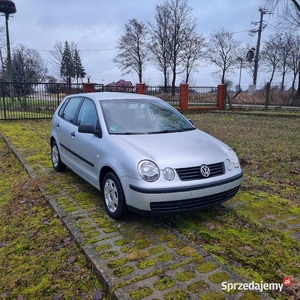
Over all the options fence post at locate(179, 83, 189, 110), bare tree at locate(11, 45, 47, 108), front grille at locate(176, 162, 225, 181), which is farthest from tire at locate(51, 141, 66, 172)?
fence post at locate(179, 83, 189, 110)

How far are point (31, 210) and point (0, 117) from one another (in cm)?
1252

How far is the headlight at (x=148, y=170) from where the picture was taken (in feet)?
9.81

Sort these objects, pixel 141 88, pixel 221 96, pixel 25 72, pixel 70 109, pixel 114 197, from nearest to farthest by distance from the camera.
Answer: pixel 114 197, pixel 70 109, pixel 141 88, pixel 221 96, pixel 25 72

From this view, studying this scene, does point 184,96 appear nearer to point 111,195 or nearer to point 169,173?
point 111,195

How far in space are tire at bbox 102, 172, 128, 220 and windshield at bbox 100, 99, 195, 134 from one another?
664mm

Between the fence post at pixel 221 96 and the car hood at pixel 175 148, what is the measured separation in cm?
1652

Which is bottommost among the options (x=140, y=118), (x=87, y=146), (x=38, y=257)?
(x=38, y=257)

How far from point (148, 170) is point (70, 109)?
2.70 meters

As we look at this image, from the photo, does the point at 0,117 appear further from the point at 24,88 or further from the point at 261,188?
the point at 261,188

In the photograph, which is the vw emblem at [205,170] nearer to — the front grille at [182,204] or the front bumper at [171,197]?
the front bumper at [171,197]

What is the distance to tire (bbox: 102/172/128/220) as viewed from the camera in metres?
3.27

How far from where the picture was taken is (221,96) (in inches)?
770

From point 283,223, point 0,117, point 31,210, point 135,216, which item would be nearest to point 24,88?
point 0,117

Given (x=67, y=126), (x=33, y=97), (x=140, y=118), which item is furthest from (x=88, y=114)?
(x=33, y=97)
